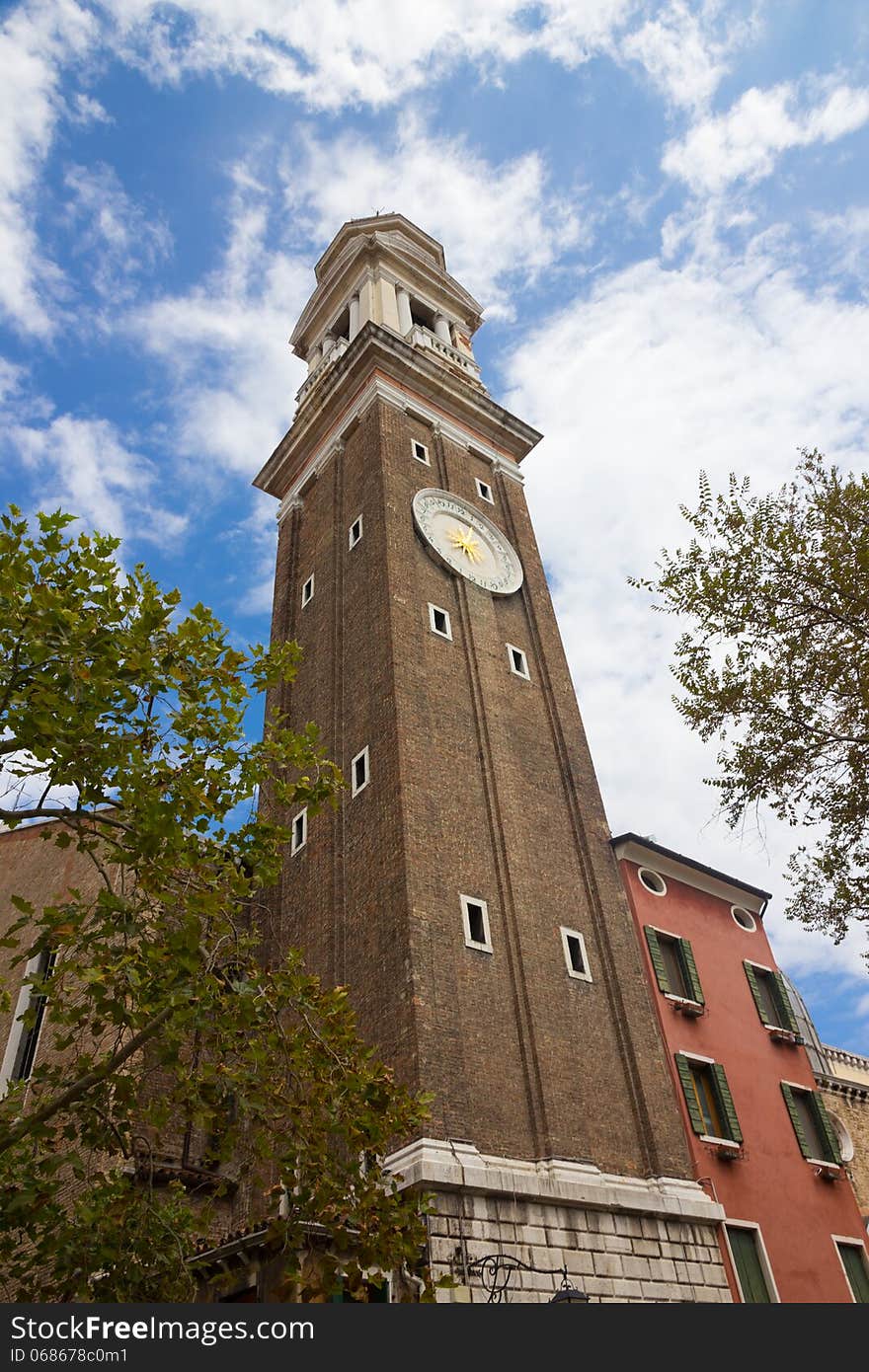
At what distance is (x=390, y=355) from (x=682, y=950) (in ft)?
60.4

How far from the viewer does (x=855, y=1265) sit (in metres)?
20.2

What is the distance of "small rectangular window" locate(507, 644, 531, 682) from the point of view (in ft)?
82.0

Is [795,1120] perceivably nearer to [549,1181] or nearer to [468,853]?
[549,1181]

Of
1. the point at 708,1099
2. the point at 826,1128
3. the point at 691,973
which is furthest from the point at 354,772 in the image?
the point at 826,1128

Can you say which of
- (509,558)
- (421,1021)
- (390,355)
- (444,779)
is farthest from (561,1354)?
(390,355)

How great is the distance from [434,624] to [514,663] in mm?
2719

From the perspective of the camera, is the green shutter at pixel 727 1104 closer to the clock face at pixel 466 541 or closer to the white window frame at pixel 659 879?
the white window frame at pixel 659 879

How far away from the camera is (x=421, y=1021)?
15969 millimetres

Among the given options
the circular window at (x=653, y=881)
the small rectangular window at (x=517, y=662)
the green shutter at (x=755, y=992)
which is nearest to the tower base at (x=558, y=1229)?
the green shutter at (x=755, y=992)

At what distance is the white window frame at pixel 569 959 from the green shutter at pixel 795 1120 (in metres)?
5.86

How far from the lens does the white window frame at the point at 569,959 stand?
19.5 m

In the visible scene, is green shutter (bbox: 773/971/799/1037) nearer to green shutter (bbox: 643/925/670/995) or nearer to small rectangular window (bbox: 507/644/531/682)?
green shutter (bbox: 643/925/670/995)

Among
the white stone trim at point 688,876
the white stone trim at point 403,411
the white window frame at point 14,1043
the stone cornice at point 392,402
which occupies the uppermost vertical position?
the stone cornice at point 392,402

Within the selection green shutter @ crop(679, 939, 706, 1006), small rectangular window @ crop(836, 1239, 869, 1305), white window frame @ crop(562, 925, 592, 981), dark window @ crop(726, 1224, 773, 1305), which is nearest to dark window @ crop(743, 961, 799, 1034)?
green shutter @ crop(679, 939, 706, 1006)
